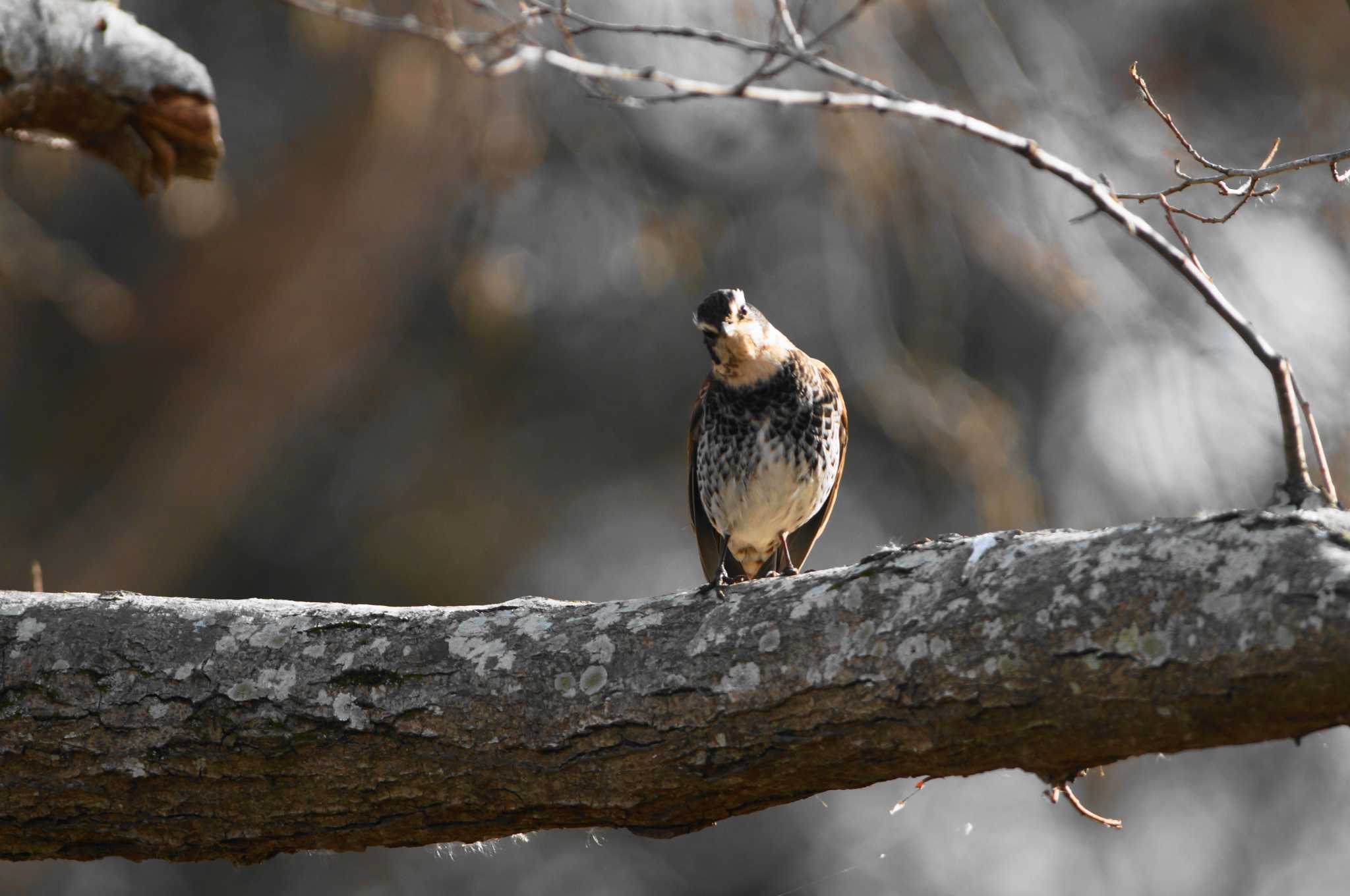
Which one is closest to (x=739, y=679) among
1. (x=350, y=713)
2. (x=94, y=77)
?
(x=350, y=713)

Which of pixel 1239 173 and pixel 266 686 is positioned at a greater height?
pixel 1239 173

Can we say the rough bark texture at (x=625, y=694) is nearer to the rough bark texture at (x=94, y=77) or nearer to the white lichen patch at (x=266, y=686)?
the white lichen patch at (x=266, y=686)

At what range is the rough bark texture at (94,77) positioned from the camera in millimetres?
2822

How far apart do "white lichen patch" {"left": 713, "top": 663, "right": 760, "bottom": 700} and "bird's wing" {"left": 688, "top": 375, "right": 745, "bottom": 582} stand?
2376 mm

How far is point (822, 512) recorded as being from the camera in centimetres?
497

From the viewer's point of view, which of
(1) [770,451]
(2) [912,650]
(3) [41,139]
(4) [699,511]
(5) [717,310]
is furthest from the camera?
(4) [699,511]

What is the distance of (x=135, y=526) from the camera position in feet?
25.2

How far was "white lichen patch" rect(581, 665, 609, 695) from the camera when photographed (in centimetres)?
229

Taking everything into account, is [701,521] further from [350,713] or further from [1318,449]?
[1318,449]

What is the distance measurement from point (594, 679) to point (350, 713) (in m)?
0.44

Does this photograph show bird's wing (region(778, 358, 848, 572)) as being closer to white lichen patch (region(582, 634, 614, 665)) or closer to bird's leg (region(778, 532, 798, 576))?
bird's leg (region(778, 532, 798, 576))

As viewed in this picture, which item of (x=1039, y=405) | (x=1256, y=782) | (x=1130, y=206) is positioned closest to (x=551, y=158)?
(x=1039, y=405)

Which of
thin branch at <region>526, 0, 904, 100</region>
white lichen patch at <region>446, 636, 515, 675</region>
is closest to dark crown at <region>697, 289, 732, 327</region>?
thin branch at <region>526, 0, 904, 100</region>

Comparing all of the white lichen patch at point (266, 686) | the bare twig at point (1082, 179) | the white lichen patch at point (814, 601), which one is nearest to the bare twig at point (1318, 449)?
the bare twig at point (1082, 179)
